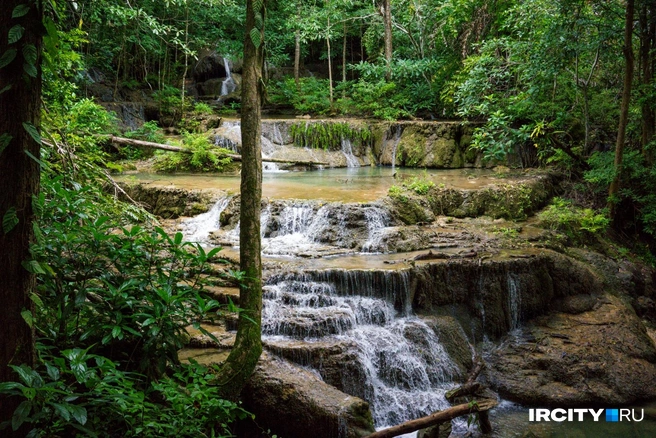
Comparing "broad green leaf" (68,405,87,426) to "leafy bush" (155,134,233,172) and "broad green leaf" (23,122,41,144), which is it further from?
"leafy bush" (155,134,233,172)

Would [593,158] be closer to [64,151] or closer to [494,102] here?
[494,102]

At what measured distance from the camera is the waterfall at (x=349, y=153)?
17.2 meters

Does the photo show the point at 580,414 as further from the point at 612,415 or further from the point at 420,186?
the point at 420,186

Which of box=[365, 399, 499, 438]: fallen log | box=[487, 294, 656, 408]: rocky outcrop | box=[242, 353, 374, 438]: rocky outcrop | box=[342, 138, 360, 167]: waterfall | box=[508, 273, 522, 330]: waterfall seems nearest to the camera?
box=[365, 399, 499, 438]: fallen log

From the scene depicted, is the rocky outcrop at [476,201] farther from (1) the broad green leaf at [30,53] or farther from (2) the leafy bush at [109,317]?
(1) the broad green leaf at [30,53]

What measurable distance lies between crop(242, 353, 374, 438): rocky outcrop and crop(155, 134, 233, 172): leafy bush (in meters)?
9.57

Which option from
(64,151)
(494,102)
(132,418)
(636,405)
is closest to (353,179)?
(494,102)

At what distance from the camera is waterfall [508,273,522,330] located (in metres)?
8.14

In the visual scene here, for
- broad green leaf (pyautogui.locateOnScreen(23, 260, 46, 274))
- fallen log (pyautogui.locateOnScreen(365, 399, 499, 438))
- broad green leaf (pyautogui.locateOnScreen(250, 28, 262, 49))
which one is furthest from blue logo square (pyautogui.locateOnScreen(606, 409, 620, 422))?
broad green leaf (pyautogui.locateOnScreen(23, 260, 46, 274))

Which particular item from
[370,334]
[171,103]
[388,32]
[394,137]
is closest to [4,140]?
[370,334]

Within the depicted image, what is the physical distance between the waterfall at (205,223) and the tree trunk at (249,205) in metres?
5.52

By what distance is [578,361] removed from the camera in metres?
7.10

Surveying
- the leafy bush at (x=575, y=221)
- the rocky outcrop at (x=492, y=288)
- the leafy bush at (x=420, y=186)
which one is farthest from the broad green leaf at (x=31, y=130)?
the leafy bush at (x=575, y=221)

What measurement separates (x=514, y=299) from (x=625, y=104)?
15.5 ft
